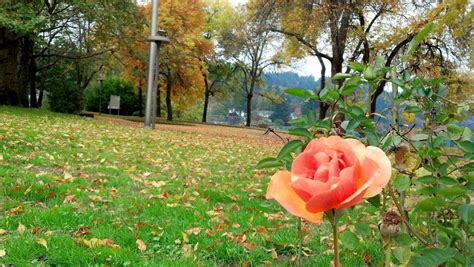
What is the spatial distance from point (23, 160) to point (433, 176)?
19.6 feet

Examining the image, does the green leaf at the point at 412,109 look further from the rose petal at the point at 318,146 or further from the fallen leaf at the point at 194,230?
the fallen leaf at the point at 194,230

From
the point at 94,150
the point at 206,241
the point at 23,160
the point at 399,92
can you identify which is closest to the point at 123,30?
the point at 94,150

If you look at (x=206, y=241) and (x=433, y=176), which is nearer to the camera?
(x=433, y=176)

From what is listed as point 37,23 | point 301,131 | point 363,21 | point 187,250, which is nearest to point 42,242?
point 187,250

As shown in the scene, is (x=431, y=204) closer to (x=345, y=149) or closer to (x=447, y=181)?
(x=447, y=181)

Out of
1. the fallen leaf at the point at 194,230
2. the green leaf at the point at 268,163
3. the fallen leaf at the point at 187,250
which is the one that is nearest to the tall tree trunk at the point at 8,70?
Result: the fallen leaf at the point at 194,230

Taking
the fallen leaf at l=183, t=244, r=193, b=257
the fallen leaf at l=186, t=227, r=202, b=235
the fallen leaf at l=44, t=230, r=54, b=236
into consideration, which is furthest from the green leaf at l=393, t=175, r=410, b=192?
the fallen leaf at l=44, t=230, r=54, b=236

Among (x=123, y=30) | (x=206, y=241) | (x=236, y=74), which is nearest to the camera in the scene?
(x=206, y=241)

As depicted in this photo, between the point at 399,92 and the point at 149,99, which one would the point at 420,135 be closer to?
the point at 399,92

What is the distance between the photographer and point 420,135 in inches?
45.8

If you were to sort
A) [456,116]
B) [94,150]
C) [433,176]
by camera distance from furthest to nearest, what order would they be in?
[94,150] < [456,116] < [433,176]

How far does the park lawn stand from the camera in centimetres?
281

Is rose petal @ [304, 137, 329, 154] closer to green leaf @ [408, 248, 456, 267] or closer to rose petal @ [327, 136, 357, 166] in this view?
rose petal @ [327, 136, 357, 166]

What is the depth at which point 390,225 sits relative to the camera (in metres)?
0.92
